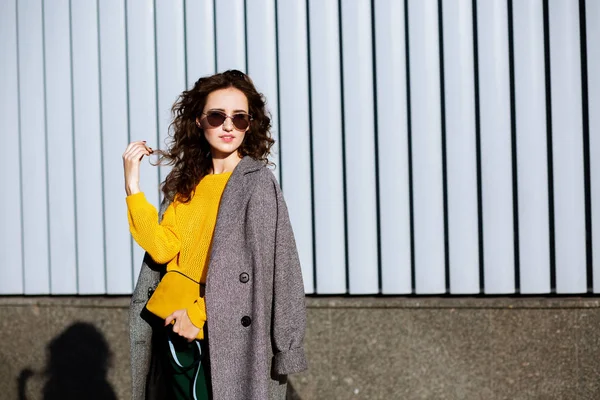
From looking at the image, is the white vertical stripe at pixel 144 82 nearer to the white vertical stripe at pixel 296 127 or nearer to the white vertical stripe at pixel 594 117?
the white vertical stripe at pixel 296 127

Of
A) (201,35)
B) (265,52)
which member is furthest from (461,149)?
(201,35)

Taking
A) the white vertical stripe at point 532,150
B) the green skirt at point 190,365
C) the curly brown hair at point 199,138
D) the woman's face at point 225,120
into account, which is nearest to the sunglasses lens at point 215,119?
the woman's face at point 225,120

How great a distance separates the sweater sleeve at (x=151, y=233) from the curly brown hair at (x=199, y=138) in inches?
7.1

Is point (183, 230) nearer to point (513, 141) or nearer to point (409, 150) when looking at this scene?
point (409, 150)

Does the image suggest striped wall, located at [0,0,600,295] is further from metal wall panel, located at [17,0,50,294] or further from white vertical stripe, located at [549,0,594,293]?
metal wall panel, located at [17,0,50,294]

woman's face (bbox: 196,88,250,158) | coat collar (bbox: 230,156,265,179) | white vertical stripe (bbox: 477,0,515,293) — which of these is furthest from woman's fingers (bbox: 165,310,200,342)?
white vertical stripe (bbox: 477,0,515,293)

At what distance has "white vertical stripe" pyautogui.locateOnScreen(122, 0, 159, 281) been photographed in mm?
6152

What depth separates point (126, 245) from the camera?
618 cm

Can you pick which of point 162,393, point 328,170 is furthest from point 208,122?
point 328,170

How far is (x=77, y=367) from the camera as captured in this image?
6207mm

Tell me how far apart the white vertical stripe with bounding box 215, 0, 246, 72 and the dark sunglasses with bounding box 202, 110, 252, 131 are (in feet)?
7.77

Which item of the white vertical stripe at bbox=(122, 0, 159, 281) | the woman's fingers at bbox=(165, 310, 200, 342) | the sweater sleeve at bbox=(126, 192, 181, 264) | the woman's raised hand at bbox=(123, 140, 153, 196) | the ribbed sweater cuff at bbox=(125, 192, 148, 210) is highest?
the white vertical stripe at bbox=(122, 0, 159, 281)

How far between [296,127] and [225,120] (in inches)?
87.7

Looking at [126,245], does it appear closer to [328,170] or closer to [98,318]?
[98,318]
